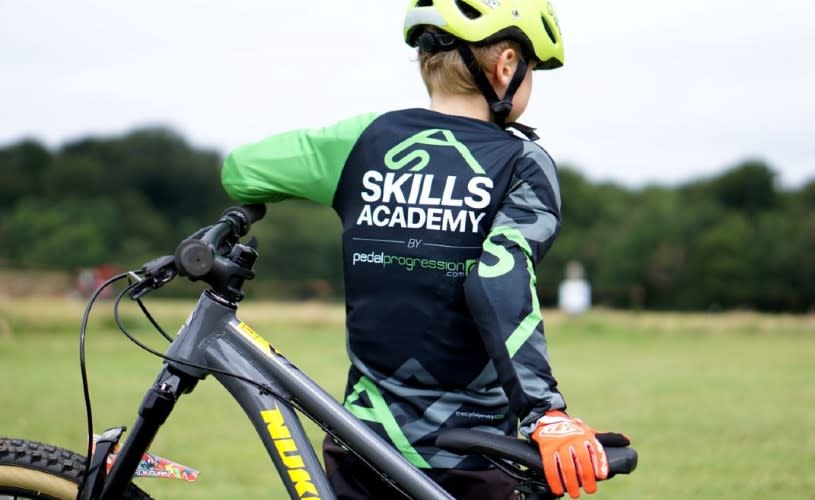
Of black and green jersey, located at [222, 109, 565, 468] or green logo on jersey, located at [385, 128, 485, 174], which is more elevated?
green logo on jersey, located at [385, 128, 485, 174]

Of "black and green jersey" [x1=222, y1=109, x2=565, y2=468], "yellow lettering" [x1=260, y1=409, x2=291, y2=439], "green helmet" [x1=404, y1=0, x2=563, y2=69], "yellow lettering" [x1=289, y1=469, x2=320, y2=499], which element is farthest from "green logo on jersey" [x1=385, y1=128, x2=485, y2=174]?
"yellow lettering" [x1=289, y1=469, x2=320, y2=499]

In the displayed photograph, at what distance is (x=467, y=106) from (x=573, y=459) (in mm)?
1013

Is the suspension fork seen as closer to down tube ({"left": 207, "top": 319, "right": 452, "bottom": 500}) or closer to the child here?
down tube ({"left": 207, "top": 319, "right": 452, "bottom": 500})

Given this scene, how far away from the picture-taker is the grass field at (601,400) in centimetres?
674

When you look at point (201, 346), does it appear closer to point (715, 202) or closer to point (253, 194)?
point (253, 194)

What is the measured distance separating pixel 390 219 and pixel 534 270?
1.29 ft

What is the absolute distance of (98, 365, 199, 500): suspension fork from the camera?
230 centimetres

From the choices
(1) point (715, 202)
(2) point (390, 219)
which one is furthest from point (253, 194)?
(1) point (715, 202)

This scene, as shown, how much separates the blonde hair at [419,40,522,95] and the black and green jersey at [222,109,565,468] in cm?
9

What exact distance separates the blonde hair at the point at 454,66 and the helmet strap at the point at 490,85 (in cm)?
1

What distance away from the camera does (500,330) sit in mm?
2232

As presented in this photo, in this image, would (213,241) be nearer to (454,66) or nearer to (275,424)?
(275,424)

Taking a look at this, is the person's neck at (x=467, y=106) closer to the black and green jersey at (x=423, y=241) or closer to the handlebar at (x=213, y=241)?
the black and green jersey at (x=423, y=241)

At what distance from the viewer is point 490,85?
2602 mm
